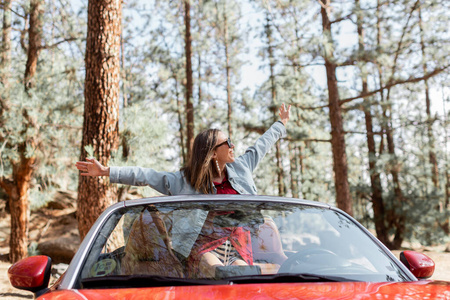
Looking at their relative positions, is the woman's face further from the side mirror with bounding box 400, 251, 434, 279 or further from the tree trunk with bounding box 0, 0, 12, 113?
the tree trunk with bounding box 0, 0, 12, 113

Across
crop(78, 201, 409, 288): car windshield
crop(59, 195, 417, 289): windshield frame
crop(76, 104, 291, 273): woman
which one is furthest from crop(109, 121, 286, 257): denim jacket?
crop(78, 201, 409, 288): car windshield

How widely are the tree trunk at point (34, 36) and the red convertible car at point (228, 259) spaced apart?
9851mm

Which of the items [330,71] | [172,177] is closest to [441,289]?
[172,177]

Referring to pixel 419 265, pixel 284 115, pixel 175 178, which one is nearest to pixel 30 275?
pixel 175 178

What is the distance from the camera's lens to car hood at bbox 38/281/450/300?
160cm

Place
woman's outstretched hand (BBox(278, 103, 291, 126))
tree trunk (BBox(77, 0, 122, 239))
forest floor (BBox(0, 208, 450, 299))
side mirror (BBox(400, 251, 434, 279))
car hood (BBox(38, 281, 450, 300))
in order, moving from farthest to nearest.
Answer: forest floor (BBox(0, 208, 450, 299)), tree trunk (BBox(77, 0, 122, 239)), woman's outstretched hand (BBox(278, 103, 291, 126)), side mirror (BBox(400, 251, 434, 279)), car hood (BBox(38, 281, 450, 300))

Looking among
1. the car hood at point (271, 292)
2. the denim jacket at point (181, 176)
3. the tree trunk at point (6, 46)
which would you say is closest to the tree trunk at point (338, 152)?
the tree trunk at point (6, 46)

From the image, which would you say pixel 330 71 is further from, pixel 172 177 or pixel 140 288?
pixel 140 288

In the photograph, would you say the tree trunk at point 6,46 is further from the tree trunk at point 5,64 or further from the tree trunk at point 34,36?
the tree trunk at point 34,36

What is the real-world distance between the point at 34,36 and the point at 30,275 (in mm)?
10424

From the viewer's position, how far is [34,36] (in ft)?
36.0

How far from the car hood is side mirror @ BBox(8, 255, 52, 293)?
343 mm

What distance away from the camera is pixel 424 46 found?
554 inches

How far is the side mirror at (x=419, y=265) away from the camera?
2.27 meters
